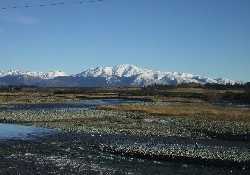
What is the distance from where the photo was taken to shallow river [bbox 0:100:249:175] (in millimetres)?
25922

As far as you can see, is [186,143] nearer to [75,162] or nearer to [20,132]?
[75,162]

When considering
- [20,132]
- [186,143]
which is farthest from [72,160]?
[20,132]

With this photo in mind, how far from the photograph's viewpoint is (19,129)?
49.2 meters

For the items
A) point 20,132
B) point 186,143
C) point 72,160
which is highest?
point 186,143

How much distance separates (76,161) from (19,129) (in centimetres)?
2263

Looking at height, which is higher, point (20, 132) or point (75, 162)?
point (75, 162)

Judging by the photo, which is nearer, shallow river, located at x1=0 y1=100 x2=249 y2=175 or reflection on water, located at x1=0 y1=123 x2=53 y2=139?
shallow river, located at x1=0 y1=100 x2=249 y2=175

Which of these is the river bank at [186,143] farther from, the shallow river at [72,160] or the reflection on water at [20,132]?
the reflection on water at [20,132]

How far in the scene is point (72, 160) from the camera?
2927 cm

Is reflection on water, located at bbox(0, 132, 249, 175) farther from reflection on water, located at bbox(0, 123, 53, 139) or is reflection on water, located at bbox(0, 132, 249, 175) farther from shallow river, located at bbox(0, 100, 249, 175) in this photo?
reflection on water, located at bbox(0, 123, 53, 139)

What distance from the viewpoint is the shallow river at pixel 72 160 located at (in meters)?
25.9

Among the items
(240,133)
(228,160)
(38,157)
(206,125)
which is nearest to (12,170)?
(38,157)

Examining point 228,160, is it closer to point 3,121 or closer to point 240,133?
point 240,133

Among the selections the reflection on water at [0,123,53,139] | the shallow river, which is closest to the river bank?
the shallow river
